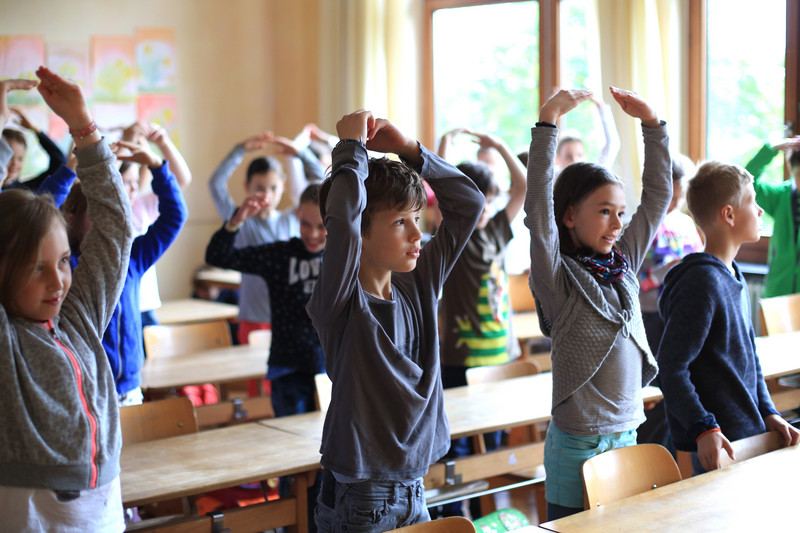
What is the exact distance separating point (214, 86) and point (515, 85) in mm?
2394

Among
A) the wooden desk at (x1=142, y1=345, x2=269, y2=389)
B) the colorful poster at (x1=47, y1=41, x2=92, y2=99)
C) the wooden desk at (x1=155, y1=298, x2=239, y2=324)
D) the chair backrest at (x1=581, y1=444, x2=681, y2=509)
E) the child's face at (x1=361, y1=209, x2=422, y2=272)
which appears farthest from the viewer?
the colorful poster at (x1=47, y1=41, x2=92, y2=99)

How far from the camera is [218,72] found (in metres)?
6.80

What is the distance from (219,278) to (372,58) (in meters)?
1.99

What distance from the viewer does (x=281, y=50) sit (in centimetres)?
706

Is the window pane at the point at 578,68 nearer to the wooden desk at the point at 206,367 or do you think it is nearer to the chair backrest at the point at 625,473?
the wooden desk at the point at 206,367

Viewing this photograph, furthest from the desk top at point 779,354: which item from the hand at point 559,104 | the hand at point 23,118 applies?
the hand at point 23,118

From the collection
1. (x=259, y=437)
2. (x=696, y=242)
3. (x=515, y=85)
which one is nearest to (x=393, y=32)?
(x=515, y=85)

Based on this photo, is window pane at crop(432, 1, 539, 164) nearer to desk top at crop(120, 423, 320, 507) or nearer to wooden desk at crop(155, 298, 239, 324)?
wooden desk at crop(155, 298, 239, 324)

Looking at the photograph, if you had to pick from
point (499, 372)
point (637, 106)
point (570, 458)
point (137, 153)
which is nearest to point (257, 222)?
point (499, 372)

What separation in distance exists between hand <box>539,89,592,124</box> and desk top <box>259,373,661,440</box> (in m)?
0.98

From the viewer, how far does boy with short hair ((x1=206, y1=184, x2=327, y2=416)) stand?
2.99m

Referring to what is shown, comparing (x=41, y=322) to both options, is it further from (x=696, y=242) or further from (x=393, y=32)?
(x=393, y=32)

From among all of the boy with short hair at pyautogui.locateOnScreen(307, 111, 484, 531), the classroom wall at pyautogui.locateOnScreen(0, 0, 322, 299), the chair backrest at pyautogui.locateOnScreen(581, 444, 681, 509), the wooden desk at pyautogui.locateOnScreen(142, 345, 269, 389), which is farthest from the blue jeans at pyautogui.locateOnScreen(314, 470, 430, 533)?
the classroom wall at pyautogui.locateOnScreen(0, 0, 322, 299)

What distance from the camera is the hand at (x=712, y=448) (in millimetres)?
2041
